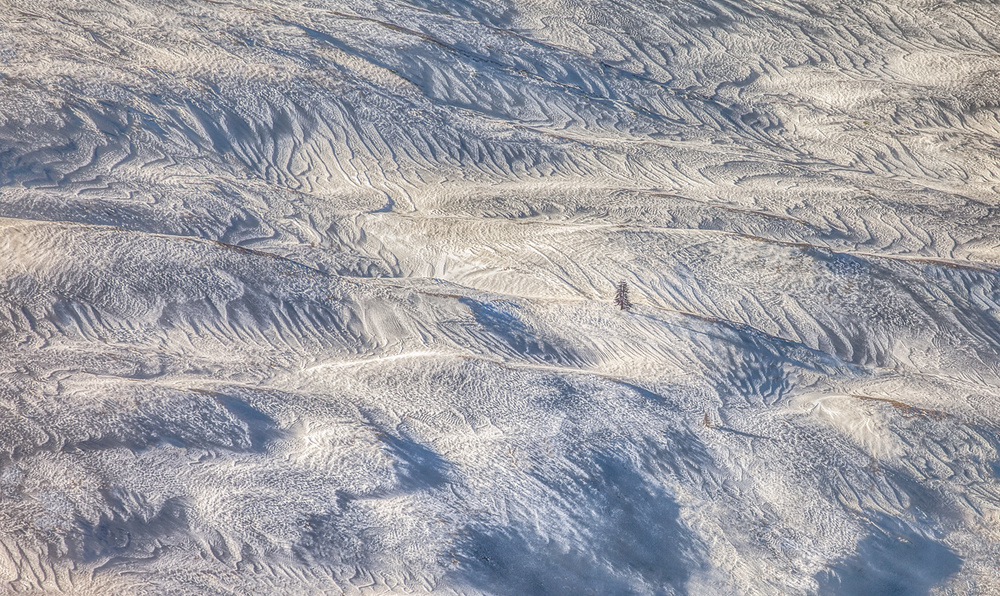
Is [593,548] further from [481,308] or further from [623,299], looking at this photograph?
[623,299]

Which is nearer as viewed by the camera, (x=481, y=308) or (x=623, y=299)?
(x=481, y=308)

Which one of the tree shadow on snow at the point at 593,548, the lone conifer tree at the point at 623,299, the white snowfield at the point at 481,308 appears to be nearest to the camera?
the tree shadow on snow at the point at 593,548

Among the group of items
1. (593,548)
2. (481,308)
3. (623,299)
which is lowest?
(593,548)

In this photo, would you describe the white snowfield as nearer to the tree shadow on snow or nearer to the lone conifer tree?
the tree shadow on snow

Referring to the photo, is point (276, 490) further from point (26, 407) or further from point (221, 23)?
point (221, 23)

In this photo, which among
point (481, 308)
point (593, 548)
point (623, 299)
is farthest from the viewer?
point (623, 299)

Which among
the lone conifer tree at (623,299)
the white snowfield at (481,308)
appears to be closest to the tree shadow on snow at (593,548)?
the white snowfield at (481,308)

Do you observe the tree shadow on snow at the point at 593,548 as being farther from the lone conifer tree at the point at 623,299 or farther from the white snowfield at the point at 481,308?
the lone conifer tree at the point at 623,299

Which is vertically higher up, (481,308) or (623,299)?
(623,299)

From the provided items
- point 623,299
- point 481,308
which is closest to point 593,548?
point 481,308

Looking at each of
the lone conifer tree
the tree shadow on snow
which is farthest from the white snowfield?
the lone conifer tree
